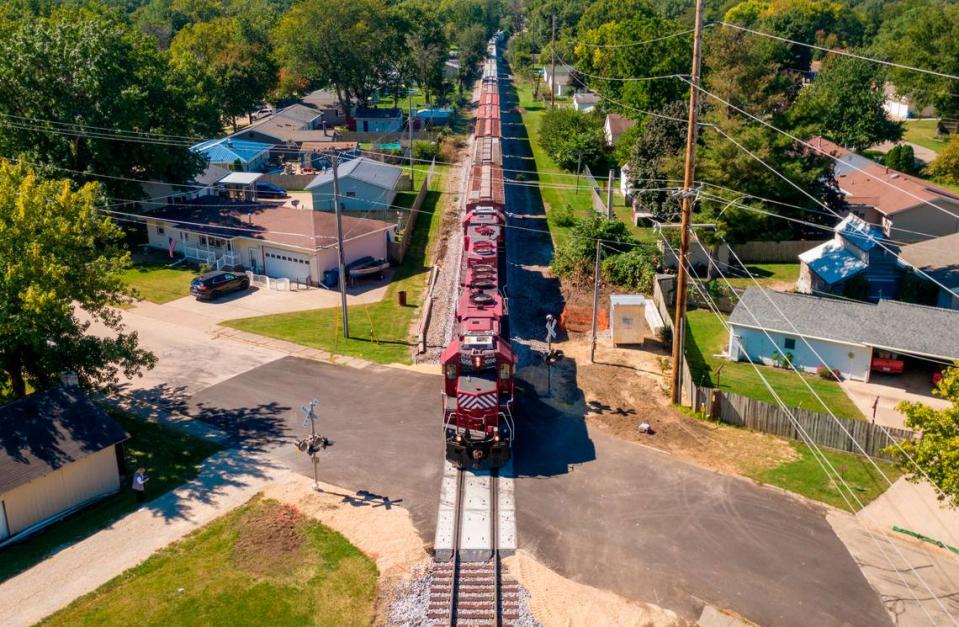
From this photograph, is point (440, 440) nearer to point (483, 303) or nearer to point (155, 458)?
point (483, 303)

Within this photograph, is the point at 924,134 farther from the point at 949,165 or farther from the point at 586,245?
the point at 586,245

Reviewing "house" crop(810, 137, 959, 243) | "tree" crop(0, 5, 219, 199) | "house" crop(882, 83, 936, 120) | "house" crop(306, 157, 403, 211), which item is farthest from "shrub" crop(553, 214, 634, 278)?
"house" crop(882, 83, 936, 120)

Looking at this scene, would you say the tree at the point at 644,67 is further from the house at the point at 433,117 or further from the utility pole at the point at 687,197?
the utility pole at the point at 687,197

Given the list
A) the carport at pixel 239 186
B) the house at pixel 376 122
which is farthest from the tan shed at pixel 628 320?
the house at pixel 376 122

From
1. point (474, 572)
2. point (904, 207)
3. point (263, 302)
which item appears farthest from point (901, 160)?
point (474, 572)

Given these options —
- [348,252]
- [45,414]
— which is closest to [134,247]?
Result: [348,252]

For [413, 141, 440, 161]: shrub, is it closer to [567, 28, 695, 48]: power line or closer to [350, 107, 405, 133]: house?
[350, 107, 405, 133]: house
